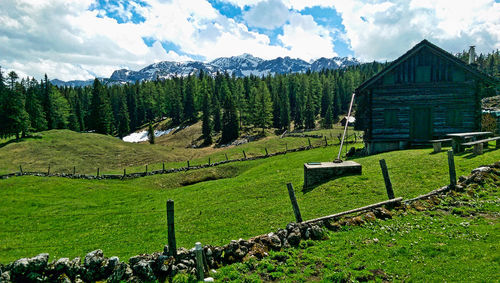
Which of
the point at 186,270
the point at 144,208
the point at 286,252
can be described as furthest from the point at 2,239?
the point at 286,252

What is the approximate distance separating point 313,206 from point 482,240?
777 cm

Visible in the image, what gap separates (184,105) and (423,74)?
121621 mm

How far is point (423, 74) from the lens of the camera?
3192 centimetres

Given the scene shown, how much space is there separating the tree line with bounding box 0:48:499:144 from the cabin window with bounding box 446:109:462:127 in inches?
2913

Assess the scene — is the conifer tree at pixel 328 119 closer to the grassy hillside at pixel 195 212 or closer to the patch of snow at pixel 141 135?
the patch of snow at pixel 141 135

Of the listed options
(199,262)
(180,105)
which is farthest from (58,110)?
(199,262)

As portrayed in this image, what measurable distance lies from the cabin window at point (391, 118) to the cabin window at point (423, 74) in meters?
4.22

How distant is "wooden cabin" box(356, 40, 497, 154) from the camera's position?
30.8m

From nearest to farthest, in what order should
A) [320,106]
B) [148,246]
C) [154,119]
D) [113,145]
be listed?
[148,246]
[113,145]
[320,106]
[154,119]

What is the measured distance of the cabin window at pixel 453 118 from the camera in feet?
102

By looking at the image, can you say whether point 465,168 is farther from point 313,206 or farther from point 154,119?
point 154,119

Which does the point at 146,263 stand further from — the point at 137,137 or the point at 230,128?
the point at 137,137

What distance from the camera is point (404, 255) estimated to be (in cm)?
921

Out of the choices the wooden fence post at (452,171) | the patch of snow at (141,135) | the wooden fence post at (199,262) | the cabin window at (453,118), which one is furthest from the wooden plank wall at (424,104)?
the patch of snow at (141,135)
